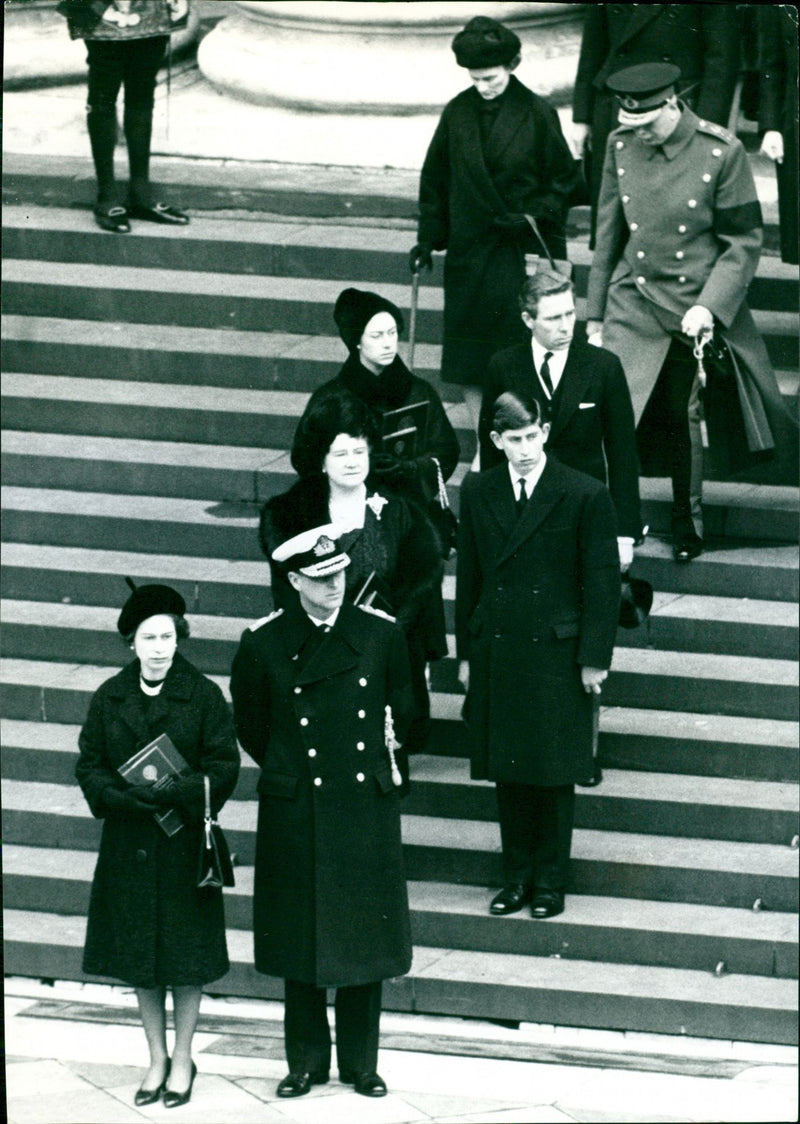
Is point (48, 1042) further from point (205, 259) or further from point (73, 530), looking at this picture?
point (205, 259)

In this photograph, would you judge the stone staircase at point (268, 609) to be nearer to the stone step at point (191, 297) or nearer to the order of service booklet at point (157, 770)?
the stone step at point (191, 297)

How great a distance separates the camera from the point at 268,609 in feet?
35.5

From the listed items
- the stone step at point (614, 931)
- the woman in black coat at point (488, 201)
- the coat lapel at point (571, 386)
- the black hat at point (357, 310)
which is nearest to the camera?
the stone step at point (614, 931)

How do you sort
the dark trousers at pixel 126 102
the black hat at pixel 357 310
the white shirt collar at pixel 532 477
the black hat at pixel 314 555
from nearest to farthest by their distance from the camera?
1. the black hat at pixel 314 555
2. the white shirt collar at pixel 532 477
3. the black hat at pixel 357 310
4. the dark trousers at pixel 126 102

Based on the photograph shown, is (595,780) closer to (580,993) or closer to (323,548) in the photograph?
(580,993)

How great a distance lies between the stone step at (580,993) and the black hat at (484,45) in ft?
12.0

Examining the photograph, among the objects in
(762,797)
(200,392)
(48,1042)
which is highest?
(200,392)

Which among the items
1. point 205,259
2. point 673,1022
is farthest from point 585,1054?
point 205,259

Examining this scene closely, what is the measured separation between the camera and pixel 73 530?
11367 mm

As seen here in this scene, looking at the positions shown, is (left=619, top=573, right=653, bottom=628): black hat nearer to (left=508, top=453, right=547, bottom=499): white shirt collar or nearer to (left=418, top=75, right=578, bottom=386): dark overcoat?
(left=508, top=453, right=547, bottom=499): white shirt collar

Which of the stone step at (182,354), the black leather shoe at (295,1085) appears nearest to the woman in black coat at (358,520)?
the black leather shoe at (295,1085)

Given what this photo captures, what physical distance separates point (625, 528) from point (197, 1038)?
2.38m

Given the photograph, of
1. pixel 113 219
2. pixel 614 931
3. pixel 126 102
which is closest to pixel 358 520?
pixel 614 931

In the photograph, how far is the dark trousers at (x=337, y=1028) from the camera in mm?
8250
